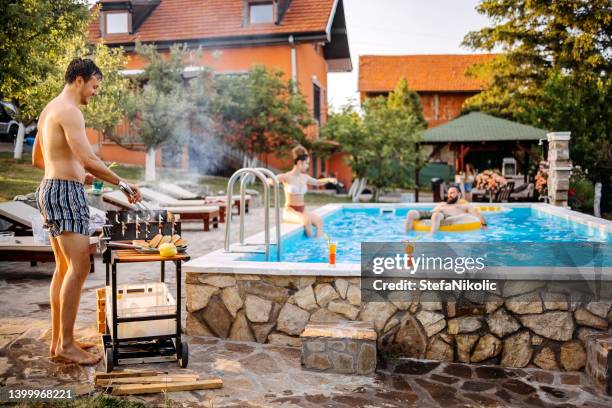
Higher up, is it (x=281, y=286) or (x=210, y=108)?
(x=210, y=108)

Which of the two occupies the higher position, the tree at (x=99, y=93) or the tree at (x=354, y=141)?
the tree at (x=99, y=93)

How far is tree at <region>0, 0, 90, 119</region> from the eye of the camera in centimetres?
905

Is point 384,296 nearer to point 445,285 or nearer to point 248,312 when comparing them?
point 445,285

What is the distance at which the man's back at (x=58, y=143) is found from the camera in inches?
161

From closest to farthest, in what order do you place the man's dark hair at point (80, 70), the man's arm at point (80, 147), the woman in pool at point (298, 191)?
the man's arm at point (80, 147), the man's dark hair at point (80, 70), the woman in pool at point (298, 191)

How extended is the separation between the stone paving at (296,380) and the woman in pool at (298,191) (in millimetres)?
4333

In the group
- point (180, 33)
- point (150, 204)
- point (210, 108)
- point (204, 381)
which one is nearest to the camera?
point (204, 381)

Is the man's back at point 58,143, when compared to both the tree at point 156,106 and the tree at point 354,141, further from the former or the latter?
the tree at point 354,141

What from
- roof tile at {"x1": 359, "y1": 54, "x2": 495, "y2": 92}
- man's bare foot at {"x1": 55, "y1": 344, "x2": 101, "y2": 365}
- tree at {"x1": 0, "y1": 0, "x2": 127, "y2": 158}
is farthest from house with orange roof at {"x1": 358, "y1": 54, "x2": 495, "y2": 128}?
man's bare foot at {"x1": 55, "y1": 344, "x2": 101, "y2": 365}

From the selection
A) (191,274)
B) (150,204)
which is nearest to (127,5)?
(150,204)

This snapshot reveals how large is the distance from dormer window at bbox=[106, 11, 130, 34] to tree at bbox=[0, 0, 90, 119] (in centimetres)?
1270

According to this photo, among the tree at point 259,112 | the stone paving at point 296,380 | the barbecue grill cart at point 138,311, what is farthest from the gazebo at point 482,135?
the barbecue grill cart at point 138,311

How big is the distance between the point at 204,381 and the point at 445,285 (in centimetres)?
194

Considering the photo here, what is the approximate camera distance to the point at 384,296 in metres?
4.77
